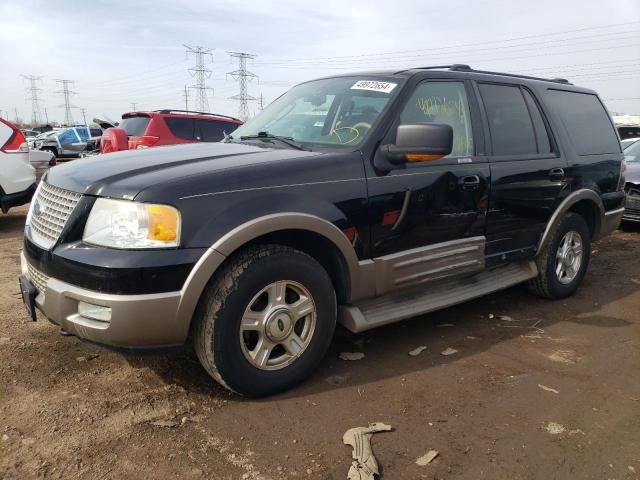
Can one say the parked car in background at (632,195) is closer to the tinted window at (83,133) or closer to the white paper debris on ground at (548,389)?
the white paper debris on ground at (548,389)

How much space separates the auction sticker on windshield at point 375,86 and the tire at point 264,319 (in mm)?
1327

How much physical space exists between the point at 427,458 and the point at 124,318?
1.54 meters

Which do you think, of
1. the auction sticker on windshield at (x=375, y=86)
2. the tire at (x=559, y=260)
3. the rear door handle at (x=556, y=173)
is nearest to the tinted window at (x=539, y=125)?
the rear door handle at (x=556, y=173)

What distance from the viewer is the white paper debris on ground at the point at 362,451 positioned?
7.47 feet

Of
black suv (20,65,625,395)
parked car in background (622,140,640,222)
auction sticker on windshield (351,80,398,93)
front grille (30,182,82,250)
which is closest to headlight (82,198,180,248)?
black suv (20,65,625,395)

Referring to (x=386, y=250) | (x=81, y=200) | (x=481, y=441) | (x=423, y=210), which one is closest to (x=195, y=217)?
(x=81, y=200)

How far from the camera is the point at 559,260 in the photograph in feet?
15.4

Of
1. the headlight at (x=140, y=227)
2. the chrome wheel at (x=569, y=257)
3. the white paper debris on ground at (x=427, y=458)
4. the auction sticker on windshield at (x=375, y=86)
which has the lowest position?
the white paper debris on ground at (x=427, y=458)

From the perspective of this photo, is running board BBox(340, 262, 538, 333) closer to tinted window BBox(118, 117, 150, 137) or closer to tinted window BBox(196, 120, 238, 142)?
tinted window BBox(196, 120, 238, 142)

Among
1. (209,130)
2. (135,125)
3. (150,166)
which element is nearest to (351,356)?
(150,166)

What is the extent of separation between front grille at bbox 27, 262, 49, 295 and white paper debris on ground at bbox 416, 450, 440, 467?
6.67 feet

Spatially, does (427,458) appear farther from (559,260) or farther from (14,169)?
(14,169)

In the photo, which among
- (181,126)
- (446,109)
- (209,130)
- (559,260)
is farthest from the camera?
(209,130)

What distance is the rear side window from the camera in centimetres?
461
